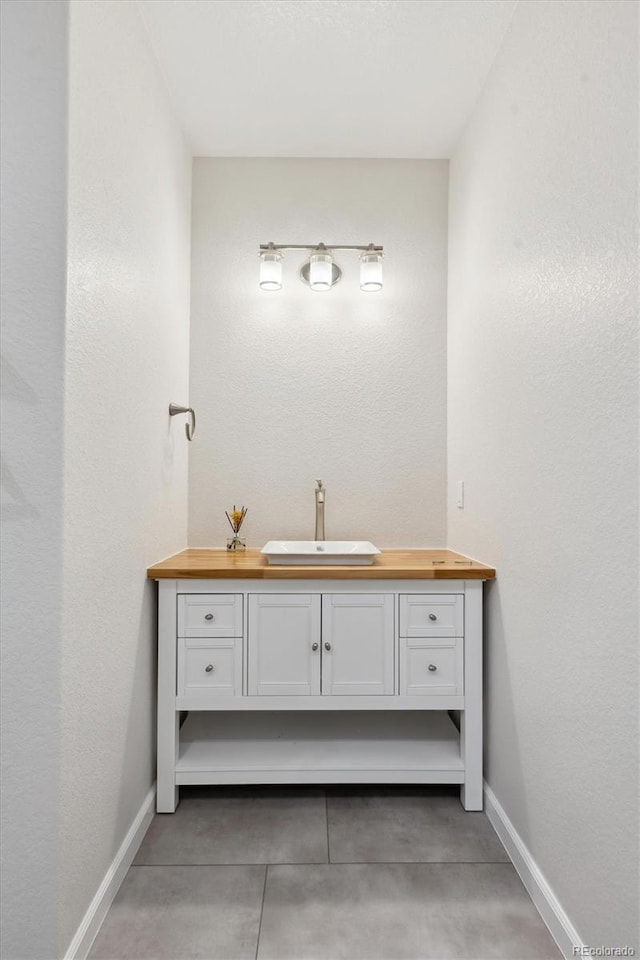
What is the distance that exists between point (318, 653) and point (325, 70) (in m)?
2.16

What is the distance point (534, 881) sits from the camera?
1510mm

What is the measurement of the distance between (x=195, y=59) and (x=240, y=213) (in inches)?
26.1

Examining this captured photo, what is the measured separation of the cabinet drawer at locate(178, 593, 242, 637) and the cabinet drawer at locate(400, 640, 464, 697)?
0.61 meters

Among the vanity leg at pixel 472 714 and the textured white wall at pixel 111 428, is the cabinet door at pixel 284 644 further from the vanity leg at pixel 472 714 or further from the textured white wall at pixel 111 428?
the vanity leg at pixel 472 714

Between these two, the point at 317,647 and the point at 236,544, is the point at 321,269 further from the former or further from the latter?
the point at 317,647

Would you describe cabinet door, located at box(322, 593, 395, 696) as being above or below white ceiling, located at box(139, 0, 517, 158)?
below

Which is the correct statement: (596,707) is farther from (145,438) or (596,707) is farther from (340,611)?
(145,438)

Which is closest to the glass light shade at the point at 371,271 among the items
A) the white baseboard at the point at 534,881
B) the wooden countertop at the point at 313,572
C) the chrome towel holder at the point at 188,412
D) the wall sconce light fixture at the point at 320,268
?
the wall sconce light fixture at the point at 320,268

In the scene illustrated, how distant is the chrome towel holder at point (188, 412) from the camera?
2.20m

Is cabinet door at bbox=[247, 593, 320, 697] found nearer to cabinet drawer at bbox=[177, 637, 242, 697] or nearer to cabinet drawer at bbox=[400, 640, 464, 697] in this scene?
cabinet drawer at bbox=[177, 637, 242, 697]

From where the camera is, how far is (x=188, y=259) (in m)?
2.55

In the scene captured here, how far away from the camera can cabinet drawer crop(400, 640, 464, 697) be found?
1.95 metres

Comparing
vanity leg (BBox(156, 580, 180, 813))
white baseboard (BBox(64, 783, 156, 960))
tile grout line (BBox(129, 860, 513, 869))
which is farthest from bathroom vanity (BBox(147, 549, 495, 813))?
tile grout line (BBox(129, 860, 513, 869))

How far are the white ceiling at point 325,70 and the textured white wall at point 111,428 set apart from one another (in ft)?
0.63
